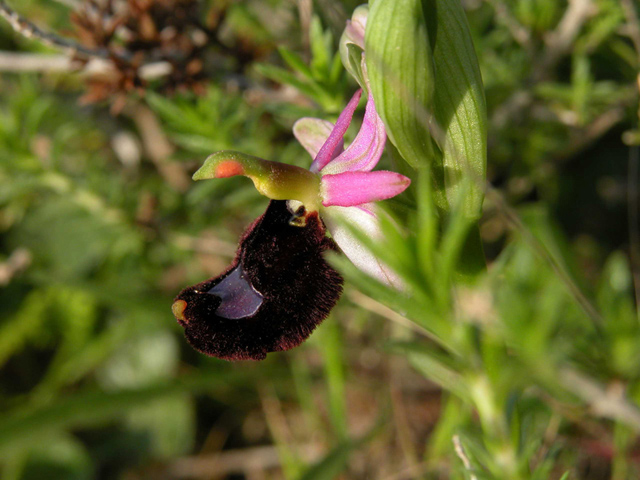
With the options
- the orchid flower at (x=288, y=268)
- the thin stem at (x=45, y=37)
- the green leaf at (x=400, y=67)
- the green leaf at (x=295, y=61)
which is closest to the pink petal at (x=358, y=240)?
the orchid flower at (x=288, y=268)

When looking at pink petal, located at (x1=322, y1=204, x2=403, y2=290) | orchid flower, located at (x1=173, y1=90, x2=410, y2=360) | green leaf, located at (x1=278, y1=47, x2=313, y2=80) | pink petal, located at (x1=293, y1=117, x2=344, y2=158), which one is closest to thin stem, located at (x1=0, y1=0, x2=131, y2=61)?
green leaf, located at (x1=278, y1=47, x2=313, y2=80)

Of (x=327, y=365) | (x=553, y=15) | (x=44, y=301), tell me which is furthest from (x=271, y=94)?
(x=44, y=301)

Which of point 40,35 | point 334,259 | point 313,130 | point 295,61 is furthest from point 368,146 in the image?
point 40,35

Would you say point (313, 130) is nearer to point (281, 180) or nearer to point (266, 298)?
point (281, 180)

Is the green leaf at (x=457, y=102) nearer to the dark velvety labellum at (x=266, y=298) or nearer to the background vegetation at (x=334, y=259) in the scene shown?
the background vegetation at (x=334, y=259)

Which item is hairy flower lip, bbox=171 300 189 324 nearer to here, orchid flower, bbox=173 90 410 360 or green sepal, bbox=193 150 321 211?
orchid flower, bbox=173 90 410 360

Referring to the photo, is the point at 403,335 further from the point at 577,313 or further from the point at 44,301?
the point at 44,301

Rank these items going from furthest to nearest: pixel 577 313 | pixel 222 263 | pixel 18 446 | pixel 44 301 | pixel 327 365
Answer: pixel 44 301
pixel 222 263
pixel 327 365
pixel 18 446
pixel 577 313
